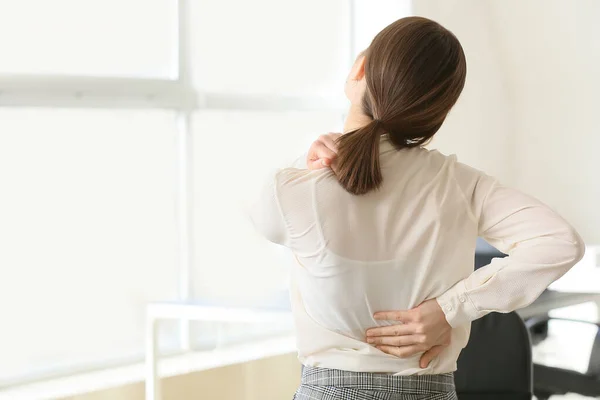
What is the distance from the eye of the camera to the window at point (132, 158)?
96.6 inches

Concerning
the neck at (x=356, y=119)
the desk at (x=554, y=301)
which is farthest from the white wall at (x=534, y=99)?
the neck at (x=356, y=119)

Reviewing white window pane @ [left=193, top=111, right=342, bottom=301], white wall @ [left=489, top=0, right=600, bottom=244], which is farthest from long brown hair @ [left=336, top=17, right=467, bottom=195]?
white wall @ [left=489, top=0, right=600, bottom=244]

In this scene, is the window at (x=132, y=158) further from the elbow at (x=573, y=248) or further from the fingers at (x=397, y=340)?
the elbow at (x=573, y=248)

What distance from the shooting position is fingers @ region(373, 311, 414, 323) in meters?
1.29

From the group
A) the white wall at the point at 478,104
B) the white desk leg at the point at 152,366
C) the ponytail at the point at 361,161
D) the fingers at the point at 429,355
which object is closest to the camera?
the ponytail at the point at 361,161

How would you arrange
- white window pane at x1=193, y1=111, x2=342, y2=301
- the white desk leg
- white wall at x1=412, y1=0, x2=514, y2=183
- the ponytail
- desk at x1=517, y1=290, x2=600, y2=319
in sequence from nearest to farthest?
the ponytail < the white desk leg < desk at x1=517, y1=290, x2=600, y2=319 < white window pane at x1=193, y1=111, x2=342, y2=301 < white wall at x1=412, y1=0, x2=514, y2=183

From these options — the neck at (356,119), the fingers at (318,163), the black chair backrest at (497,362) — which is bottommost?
the black chair backrest at (497,362)

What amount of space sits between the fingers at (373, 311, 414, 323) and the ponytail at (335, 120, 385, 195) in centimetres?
19

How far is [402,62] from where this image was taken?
1.24 metres

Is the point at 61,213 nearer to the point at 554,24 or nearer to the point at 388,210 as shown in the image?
the point at 388,210

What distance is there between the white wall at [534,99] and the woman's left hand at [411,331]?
237 cm

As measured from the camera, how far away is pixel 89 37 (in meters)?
2.60

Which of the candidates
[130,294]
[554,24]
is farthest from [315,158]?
[554,24]

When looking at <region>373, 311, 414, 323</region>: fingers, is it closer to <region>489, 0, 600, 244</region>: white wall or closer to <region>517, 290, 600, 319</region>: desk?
<region>517, 290, 600, 319</region>: desk
